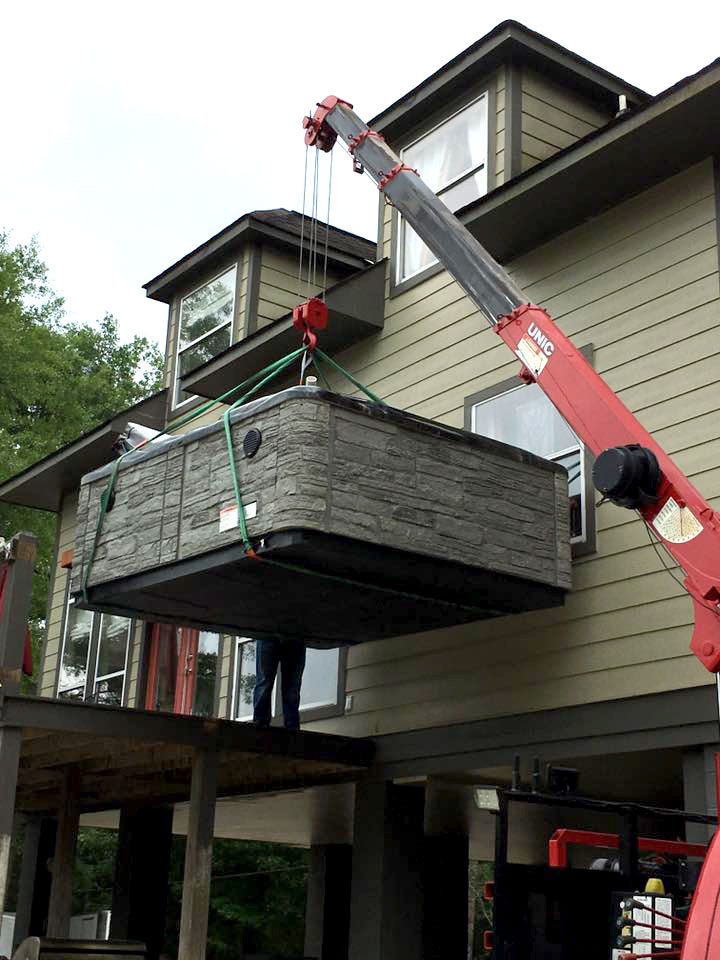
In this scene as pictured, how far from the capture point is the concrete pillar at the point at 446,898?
11.8 meters

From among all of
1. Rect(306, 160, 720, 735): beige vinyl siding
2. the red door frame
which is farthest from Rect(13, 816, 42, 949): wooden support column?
Rect(306, 160, 720, 735): beige vinyl siding

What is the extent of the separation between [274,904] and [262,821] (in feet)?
37.3

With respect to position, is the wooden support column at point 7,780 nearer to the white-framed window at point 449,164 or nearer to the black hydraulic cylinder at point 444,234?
the black hydraulic cylinder at point 444,234

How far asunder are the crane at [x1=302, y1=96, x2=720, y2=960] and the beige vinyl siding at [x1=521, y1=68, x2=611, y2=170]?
1719mm

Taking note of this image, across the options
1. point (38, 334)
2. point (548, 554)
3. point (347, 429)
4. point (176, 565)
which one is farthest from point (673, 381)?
point (38, 334)

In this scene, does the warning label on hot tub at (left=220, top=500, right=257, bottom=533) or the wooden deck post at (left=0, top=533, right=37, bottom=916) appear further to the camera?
the wooden deck post at (left=0, top=533, right=37, bottom=916)

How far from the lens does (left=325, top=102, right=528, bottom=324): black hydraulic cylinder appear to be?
28.9ft

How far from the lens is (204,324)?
15.2 m

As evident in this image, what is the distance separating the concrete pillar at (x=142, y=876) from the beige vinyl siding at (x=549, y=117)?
827cm

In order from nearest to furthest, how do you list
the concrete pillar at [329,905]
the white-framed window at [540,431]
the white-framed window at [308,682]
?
the white-framed window at [540,431]
the white-framed window at [308,682]
the concrete pillar at [329,905]

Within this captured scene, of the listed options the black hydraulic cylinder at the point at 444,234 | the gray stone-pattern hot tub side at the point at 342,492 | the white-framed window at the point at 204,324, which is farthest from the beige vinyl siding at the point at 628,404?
the white-framed window at the point at 204,324

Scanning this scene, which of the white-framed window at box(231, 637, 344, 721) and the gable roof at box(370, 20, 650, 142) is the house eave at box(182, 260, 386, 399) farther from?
the white-framed window at box(231, 637, 344, 721)

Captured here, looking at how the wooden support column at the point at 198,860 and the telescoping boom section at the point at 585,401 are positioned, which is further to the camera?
the wooden support column at the point at 198,860

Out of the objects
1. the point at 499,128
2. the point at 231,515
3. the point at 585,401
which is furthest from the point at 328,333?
the point at 585,401
